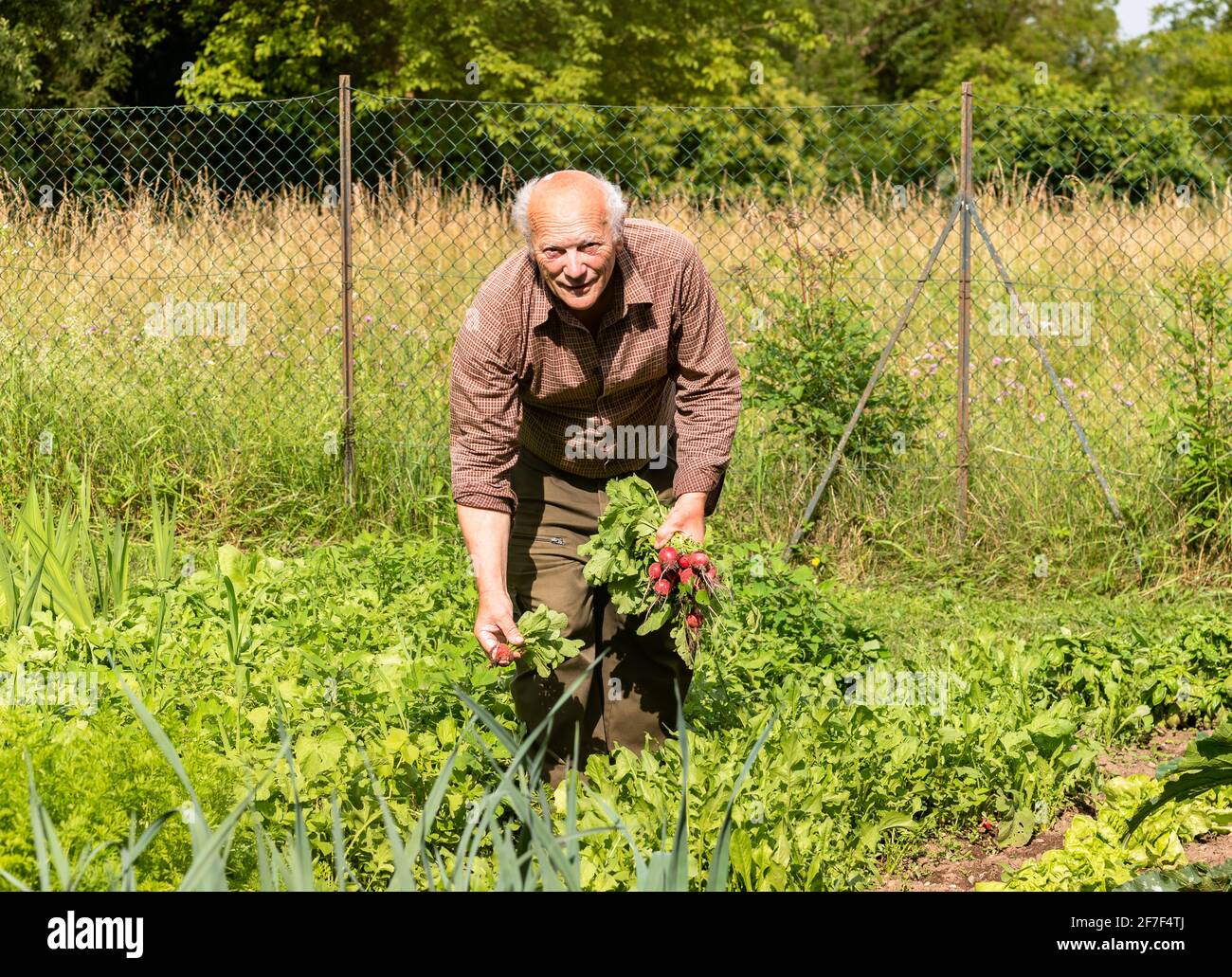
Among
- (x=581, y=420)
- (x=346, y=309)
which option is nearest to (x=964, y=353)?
(x=346, y=309)

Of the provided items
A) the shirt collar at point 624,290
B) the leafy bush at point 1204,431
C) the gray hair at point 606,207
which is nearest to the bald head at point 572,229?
the gray hair at point 606,207

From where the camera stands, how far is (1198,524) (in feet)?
20.7

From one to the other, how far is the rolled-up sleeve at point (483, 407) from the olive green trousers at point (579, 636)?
30cm

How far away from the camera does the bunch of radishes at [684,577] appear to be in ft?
10.6

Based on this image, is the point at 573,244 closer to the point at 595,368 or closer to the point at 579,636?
the point at 595,368

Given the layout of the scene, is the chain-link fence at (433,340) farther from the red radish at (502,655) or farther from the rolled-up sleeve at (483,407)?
the red radish at (502,655)

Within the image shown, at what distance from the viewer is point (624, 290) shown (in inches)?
132

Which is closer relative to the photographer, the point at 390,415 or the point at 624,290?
the point at 624,290

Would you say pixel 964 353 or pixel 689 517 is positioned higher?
pixel 964 353

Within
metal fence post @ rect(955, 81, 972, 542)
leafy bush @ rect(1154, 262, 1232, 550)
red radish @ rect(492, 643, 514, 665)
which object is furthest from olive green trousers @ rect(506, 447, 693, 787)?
leafy bush @ rect(1154, 262, 1232, 550)

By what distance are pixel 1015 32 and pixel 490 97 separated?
16.4 metres

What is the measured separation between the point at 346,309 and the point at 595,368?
11.7 ft

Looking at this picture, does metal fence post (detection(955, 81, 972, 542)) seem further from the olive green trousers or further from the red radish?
the red radish
